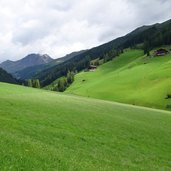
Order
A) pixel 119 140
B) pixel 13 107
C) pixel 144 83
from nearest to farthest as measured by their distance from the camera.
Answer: pixel 119 140 < pixel 13 107 < pixel 144 83

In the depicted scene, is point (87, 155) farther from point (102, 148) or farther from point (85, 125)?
point (85, 125)

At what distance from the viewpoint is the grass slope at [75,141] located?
23.1m

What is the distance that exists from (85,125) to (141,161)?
34.9 feet

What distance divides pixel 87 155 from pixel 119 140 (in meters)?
9.51

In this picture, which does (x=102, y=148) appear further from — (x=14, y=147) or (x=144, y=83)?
(x=144, y=83)

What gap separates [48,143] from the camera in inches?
1148

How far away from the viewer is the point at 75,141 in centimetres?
3234

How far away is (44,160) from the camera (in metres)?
22.7

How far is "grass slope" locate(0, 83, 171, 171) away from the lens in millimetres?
23109

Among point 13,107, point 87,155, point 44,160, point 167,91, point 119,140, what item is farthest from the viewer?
point 167,91

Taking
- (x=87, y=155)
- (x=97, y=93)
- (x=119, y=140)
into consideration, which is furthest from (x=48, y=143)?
(x=97, y=93)

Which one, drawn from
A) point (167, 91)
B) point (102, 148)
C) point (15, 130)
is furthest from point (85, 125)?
point (167, 91)

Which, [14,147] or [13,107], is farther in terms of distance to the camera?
[13,107]

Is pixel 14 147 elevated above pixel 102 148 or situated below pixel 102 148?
above
